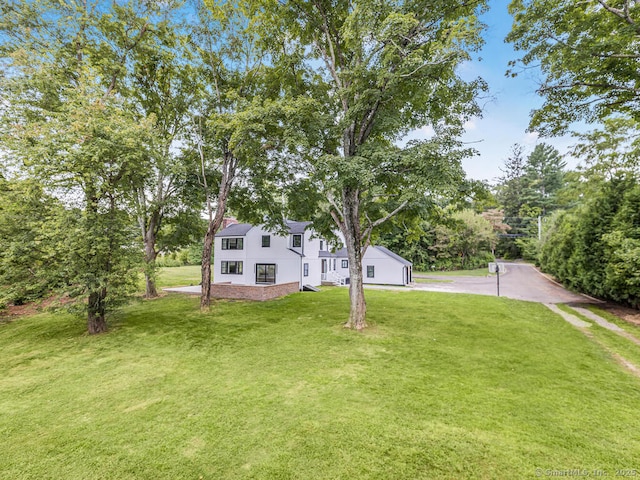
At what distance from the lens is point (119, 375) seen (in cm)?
621

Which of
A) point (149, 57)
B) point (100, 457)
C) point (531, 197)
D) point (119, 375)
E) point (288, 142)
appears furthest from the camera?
point (531, 197)

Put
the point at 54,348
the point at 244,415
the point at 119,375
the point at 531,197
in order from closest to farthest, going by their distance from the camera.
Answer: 1. the point at 244,415
2. the point at 119,375
3. the point at 54,348
4. the point at 531,197

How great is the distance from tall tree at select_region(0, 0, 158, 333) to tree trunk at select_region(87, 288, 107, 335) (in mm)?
28

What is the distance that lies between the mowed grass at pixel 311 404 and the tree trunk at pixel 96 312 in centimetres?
40

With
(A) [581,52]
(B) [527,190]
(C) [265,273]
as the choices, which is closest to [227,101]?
(C) [265,273]

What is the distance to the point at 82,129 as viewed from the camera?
7.99 m

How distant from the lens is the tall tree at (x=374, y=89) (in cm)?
780

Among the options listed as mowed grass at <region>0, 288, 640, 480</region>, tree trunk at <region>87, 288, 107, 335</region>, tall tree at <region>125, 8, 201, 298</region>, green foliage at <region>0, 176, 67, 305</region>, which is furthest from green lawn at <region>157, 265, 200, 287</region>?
mowed grass at <region>0, 288, 640, 480</region>

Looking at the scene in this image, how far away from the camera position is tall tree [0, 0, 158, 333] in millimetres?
8031

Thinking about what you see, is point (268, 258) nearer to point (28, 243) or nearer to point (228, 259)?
point (228, 259)

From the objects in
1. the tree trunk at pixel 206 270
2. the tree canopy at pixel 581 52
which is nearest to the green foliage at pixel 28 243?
the tree trunk at pixel 206 270

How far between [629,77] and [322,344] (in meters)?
13.1

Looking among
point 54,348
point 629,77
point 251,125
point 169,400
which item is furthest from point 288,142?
point 629,77

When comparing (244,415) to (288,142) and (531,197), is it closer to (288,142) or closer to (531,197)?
(288,142)
